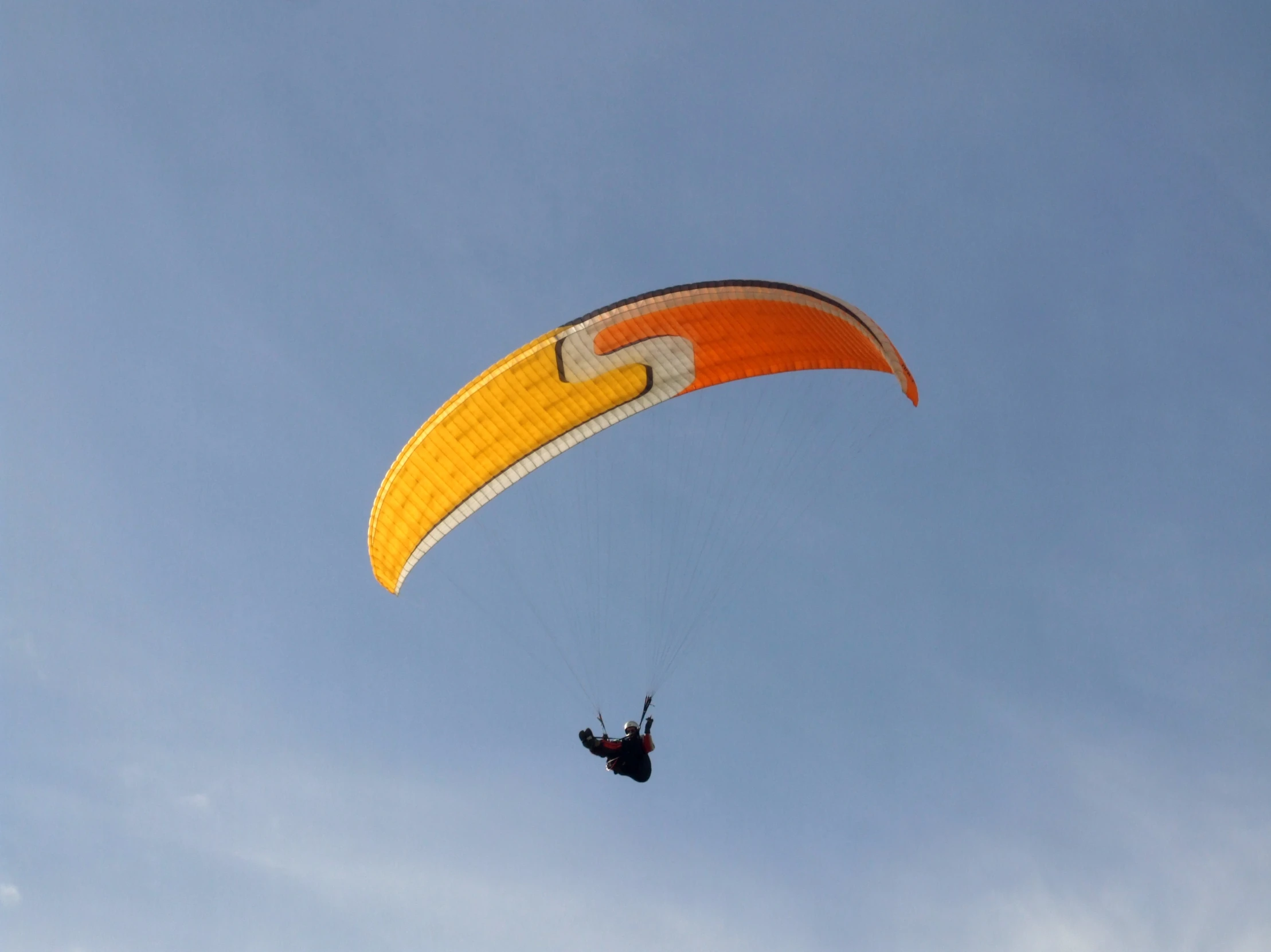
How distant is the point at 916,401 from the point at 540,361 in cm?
653

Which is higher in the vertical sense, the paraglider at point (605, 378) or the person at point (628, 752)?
the paraglider at point (605, 378)

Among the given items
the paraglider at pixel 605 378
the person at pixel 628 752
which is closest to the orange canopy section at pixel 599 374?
the paraglider at pixel 605 378

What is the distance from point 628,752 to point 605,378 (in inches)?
254

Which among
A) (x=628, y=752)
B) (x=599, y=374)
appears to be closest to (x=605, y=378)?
(x=599, y=374)

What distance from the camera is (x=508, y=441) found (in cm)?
1905

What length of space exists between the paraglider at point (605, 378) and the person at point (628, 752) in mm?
22

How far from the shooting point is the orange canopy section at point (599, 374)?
18.5m

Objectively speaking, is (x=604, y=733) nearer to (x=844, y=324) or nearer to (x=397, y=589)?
(x=397, y=589)

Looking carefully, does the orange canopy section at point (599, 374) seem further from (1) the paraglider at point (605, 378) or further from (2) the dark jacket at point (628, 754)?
(2) the dark jacket at point (628, 754)

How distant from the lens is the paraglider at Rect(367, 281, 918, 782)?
18.5 metres

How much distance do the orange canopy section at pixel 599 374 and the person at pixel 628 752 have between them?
4.64 meters

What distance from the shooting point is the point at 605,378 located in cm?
1895

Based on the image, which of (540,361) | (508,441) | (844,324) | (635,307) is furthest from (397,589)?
(844,324)

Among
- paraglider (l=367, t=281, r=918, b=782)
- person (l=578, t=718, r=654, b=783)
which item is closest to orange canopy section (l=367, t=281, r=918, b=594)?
paraglider (l=367, t=281, r=918, b=782)
